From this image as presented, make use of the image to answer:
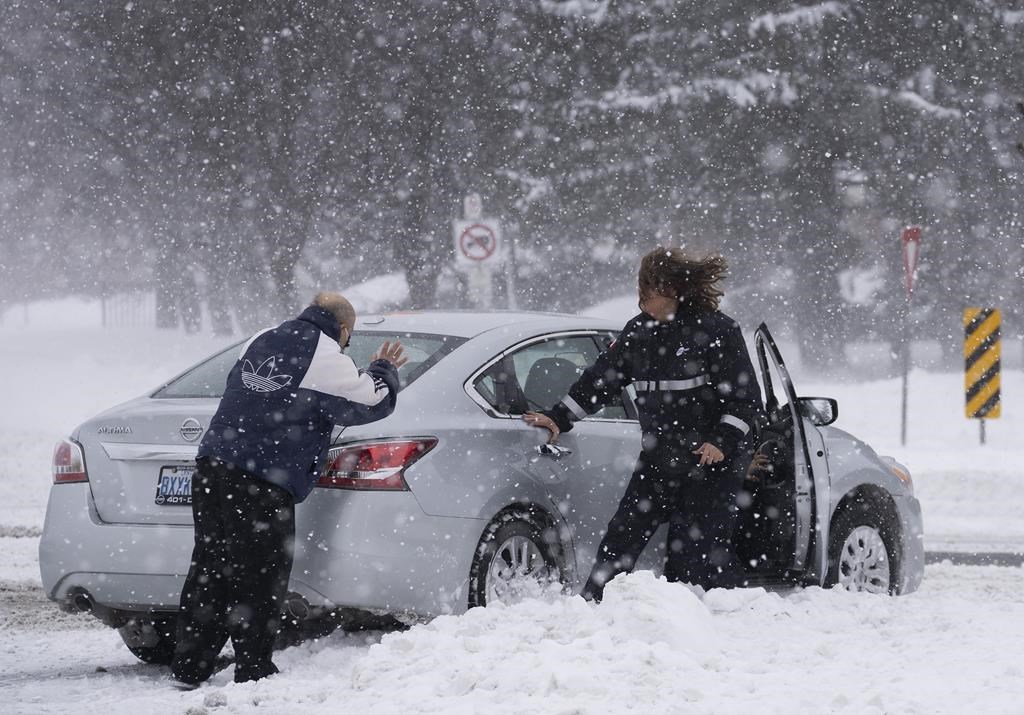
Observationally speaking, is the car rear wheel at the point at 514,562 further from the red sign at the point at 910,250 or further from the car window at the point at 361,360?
the red sign at the point at 910,250

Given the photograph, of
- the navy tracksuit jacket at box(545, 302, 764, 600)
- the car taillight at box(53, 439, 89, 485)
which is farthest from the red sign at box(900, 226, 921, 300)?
the car taillight at box(53, 439, 89, 485)

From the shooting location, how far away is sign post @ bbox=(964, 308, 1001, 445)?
51.5 ft

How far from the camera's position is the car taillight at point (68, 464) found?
616 centimetres

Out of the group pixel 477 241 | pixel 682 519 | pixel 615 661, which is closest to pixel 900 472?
pixel 682 519

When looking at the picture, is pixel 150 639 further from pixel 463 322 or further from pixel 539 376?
pixel 539 376

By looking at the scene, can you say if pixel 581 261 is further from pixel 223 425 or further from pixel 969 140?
pixel 223 425

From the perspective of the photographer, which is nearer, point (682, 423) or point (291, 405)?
point (291, 405)

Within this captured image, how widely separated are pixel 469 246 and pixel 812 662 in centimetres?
1093

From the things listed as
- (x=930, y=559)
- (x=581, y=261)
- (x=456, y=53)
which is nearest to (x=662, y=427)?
(x=930, y=559)

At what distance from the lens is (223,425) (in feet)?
18.9

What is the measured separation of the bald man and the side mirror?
201 cm

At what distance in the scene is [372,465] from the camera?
5684 millimetres

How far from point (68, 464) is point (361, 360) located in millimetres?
1249

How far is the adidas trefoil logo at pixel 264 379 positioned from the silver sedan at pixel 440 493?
0.29 meters
